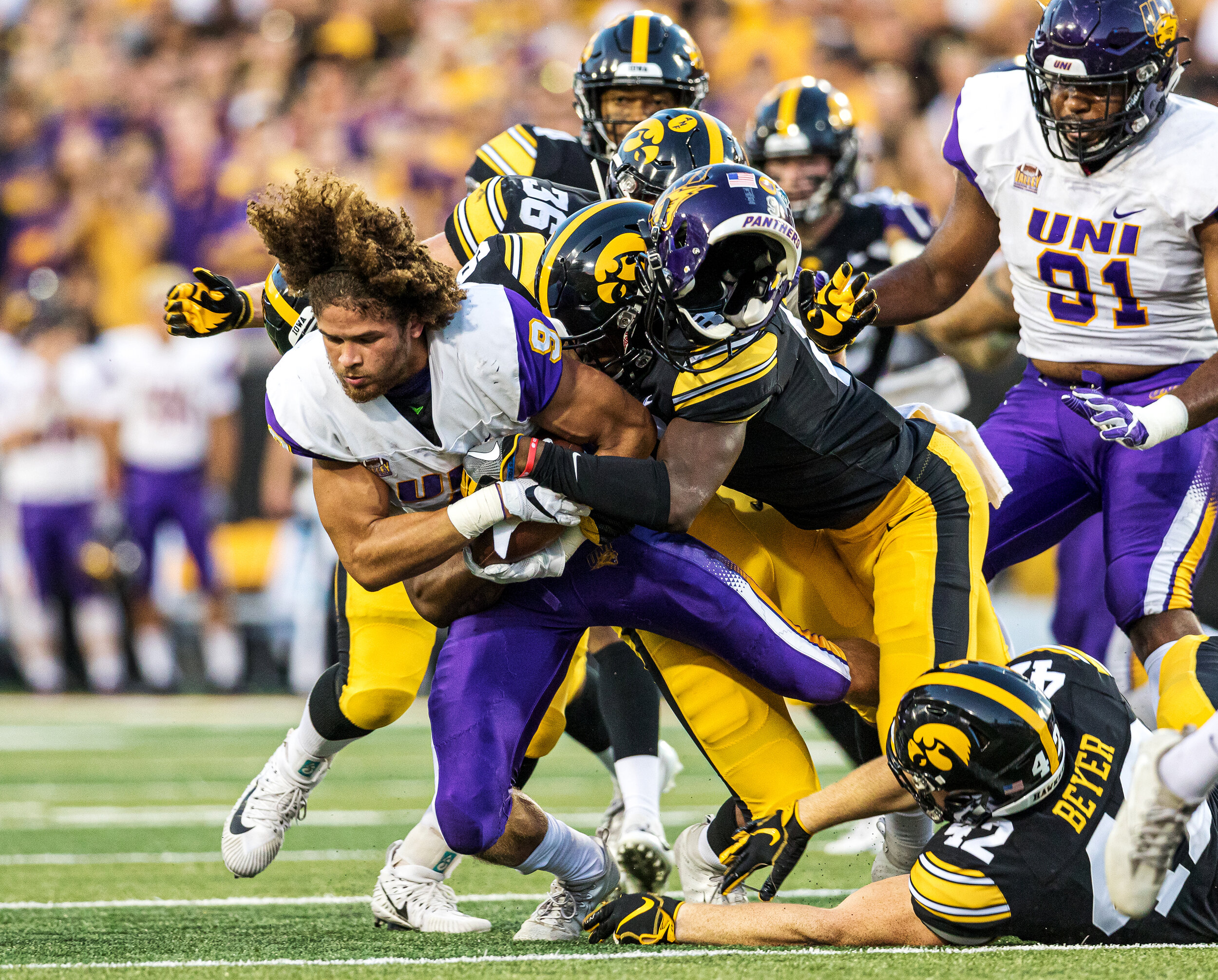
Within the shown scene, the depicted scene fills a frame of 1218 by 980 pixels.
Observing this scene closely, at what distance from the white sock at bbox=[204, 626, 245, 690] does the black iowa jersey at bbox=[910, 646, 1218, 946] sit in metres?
6.90

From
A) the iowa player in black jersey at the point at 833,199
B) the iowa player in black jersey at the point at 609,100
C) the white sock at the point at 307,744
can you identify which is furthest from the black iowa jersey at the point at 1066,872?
the iowa player in black jersey at the point at 833,199

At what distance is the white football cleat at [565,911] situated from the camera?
11.4 ft

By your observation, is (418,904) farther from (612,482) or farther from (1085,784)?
(1085,784)

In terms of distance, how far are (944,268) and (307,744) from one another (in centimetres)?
203

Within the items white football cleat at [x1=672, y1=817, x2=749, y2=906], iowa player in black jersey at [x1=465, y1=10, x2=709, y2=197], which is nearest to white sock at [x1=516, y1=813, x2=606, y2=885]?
white football cleat at [x1=672, y1=817, x2=749, y2=906]

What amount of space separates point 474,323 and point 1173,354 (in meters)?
A: 1.79

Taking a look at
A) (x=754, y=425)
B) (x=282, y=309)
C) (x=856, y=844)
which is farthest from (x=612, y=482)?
(x=856, y=844)

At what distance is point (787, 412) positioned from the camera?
11.2 ft

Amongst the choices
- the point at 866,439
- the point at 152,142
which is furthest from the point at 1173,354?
the point at 152,142

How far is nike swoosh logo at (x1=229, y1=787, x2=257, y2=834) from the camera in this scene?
4.04 m

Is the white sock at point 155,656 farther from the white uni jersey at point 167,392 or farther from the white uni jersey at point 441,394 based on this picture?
the white uni jersey at point 441,394

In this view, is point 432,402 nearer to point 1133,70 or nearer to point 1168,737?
point 1168,737

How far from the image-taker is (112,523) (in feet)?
31.0

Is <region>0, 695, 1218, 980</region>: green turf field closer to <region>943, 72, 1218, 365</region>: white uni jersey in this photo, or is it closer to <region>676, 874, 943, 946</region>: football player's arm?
<region>676, 874, 943, 946</region>: football player's arm
